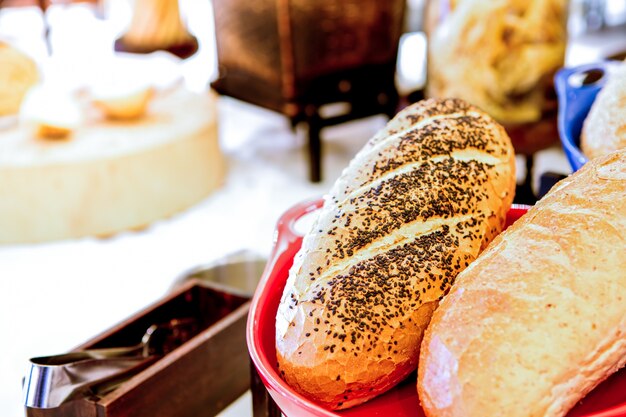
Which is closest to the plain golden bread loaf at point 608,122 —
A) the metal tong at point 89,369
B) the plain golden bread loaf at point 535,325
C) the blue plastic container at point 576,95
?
the blue plastic container at point 576,95

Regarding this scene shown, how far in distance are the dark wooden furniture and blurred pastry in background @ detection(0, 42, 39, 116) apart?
32.4 inches

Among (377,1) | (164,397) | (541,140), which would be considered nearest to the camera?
(164,397)

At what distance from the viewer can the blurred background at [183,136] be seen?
171cm

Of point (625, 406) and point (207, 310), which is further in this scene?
point (207, 310)

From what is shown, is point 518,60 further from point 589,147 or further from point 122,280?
point 122,280

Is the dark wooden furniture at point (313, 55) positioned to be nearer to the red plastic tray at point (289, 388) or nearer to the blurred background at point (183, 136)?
the blurred background at point (183, 136)

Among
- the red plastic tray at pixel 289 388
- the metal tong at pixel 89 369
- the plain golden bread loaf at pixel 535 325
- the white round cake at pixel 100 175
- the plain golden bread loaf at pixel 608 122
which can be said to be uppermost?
the plain golden bread loaf at pixel 608 122

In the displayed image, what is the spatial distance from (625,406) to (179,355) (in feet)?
1.92

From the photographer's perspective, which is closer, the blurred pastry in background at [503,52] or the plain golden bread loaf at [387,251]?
the plain golden bread loaf at [387,251]

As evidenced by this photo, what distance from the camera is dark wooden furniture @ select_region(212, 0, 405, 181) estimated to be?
247cm

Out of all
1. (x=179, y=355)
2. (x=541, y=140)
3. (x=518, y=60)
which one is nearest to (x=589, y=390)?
(x=179, y=355)

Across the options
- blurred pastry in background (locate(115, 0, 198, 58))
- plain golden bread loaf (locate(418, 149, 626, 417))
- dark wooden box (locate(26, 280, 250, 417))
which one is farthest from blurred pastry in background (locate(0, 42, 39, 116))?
plain golden bread loaf (locate(418, 149, 626, 417))

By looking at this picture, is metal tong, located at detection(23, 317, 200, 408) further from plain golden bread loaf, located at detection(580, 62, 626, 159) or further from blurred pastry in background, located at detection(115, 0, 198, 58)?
blurred pastry in background, located at detection(115, 0, 198, 58)

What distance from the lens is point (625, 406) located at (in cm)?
52
